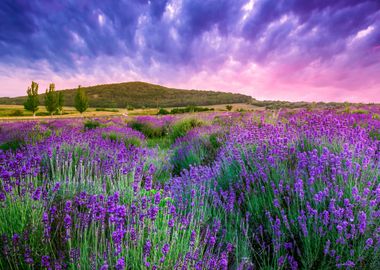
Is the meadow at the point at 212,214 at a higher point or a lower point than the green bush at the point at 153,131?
higher

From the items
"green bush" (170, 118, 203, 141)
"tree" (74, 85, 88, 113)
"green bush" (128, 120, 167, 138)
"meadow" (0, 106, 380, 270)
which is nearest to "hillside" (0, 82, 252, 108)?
"tree" (74, 85, 88, 113)

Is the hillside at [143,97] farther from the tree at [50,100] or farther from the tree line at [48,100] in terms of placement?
the tree at [50,100]

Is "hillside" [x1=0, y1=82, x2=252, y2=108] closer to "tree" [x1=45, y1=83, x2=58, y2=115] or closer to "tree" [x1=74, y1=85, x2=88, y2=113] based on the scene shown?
"tree" [x1=74, y1=85, x2=88, y2=113]

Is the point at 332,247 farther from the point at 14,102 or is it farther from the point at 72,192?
the point at 14,102

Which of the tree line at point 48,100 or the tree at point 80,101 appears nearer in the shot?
the tree line at point 48,100

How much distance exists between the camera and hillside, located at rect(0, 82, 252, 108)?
2156 inches

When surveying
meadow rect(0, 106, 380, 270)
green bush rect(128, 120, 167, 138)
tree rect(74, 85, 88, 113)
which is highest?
tree rect(74, 85, 88, 113)

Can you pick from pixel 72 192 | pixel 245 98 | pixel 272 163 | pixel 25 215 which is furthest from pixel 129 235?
pixel 245 98

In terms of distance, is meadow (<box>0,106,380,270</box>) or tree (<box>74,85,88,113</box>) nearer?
meadow (<box>0,106,380,270</box>)

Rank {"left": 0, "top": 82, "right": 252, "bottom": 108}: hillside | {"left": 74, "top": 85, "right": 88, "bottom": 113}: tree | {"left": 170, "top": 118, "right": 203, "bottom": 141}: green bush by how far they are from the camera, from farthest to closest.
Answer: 1. {"left": 0, "top": 82, "right": 252, "bottom": 108}: hillside
2. {"left": 74, "top": 85, "right": 88, "bottom": 113}: tree
3. {"left": 170, "top": 118, "right": 203, "bottom": 141}: green bush

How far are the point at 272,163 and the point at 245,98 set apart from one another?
2149 inches


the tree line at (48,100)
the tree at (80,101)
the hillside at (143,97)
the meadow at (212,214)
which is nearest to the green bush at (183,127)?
the meadow at (212,214)

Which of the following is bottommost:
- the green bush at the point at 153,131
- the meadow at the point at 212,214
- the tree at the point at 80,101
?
the green bush at the point at 153,131

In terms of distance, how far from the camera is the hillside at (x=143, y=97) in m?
54.8
